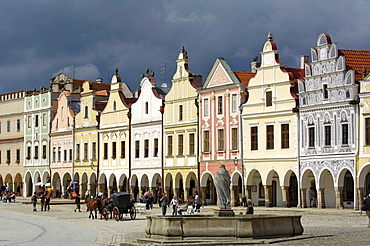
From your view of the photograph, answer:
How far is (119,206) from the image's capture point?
4062 centimetres

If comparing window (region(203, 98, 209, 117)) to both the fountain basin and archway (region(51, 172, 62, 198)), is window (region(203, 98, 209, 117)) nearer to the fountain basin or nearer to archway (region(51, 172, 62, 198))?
archway (region(51, 172, 62, 198))

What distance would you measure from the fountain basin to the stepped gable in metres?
24.0

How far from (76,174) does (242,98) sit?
2614cm

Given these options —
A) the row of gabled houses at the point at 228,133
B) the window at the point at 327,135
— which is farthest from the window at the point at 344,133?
the window at the point at 327,135

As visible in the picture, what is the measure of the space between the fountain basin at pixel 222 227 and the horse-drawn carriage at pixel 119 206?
51.9 feet

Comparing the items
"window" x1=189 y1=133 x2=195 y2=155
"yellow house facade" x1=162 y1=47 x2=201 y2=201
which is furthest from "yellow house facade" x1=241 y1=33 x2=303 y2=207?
"window" x1=189 y1=133 x2=195 y2=155

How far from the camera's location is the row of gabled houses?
46.4 metres

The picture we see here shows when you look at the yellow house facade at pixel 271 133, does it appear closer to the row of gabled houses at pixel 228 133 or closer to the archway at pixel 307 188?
the row of gabled houses at pixel 228 133

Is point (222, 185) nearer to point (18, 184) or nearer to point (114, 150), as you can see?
point (114, 150)

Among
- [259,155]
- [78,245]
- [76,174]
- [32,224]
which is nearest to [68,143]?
[76,174]

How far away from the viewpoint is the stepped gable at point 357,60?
46.9 metres

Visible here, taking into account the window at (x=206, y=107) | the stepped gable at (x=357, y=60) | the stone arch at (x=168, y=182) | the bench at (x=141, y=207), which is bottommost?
the bench at (x=141, y=207)

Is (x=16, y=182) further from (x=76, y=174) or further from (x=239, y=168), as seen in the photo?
(x=239, y=168)

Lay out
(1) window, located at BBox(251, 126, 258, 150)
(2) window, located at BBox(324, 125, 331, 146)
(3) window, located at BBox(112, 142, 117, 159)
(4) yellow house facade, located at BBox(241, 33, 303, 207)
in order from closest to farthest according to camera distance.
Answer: (2) window, located at BBox(324, 125, 331, 146) → (4) yellow house facade, located at BBox(241, 33, 303, 207) → (1) window, located at BBox(251, 126, 258, 150) → (3) window, located at BBox(112, 142, 117, 159)
